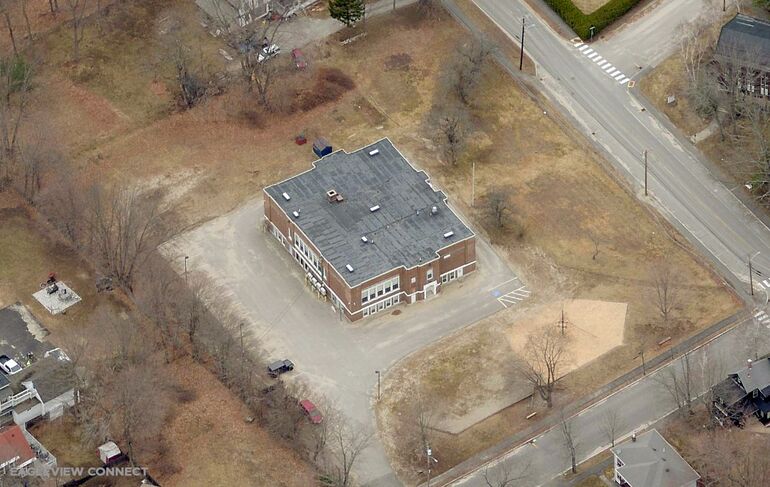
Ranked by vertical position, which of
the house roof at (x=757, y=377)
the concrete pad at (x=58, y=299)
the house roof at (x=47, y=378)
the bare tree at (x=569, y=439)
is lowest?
the bare tree at (x=569, y=439)

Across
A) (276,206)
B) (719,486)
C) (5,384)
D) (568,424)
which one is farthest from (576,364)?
(5,384)

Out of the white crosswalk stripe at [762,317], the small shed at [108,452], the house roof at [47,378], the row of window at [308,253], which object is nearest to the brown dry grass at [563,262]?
the white crosswalk stripe at [762,317]

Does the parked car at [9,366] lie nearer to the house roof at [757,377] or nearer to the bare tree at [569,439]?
the bare tree at [569,439]

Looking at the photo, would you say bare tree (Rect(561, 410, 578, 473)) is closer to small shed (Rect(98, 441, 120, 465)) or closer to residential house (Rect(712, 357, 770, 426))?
residential house (Rect(712, 357, 770, 426))

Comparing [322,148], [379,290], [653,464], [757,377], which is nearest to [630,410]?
[653,464]

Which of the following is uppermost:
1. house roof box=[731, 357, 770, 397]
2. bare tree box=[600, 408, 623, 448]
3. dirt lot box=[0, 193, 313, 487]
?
dirt lot box=[0, 193, 313, 487]

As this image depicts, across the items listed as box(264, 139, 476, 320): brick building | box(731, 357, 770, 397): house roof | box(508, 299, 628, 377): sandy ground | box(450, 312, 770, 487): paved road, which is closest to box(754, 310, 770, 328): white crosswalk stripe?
box(450, 312, 770, 487): paved road

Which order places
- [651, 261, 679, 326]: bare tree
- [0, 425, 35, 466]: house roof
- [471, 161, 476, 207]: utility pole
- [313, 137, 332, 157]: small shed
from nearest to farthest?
[0, 425, 35, 466]: house roof, [651, 261, 679, 326]: bare tree, [471, 161, 476, 207]: utility pole, [313, 137, 332, 157]: small shed
